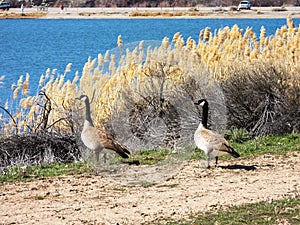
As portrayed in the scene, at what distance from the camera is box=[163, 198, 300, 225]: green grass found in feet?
25.5

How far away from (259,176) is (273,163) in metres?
0.99

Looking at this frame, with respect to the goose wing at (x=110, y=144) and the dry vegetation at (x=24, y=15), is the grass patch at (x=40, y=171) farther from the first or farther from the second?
the dry vegetation at (x=24, y=15)

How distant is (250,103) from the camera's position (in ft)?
47.7

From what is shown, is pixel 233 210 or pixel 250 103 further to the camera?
pixel 250 103

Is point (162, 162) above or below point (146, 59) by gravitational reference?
below

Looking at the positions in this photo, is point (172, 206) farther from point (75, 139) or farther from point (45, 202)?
point (75, 139)

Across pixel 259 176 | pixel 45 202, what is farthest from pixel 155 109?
pixel 45 202

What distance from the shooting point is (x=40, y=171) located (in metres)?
10.9

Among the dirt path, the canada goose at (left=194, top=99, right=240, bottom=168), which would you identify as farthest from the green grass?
the canada goose at (left=194, top=99, right=240, bottom=168)

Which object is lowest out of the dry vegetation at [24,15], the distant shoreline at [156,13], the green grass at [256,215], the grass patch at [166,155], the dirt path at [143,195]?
the dry vegetation at [24,15]

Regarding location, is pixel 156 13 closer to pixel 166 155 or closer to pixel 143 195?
pixel 166 155

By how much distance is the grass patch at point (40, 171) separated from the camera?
34.6 ft

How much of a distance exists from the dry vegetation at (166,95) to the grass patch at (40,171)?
169cm

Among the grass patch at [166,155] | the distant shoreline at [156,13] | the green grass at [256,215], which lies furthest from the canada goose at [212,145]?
the distant shoreline at [156,13]
